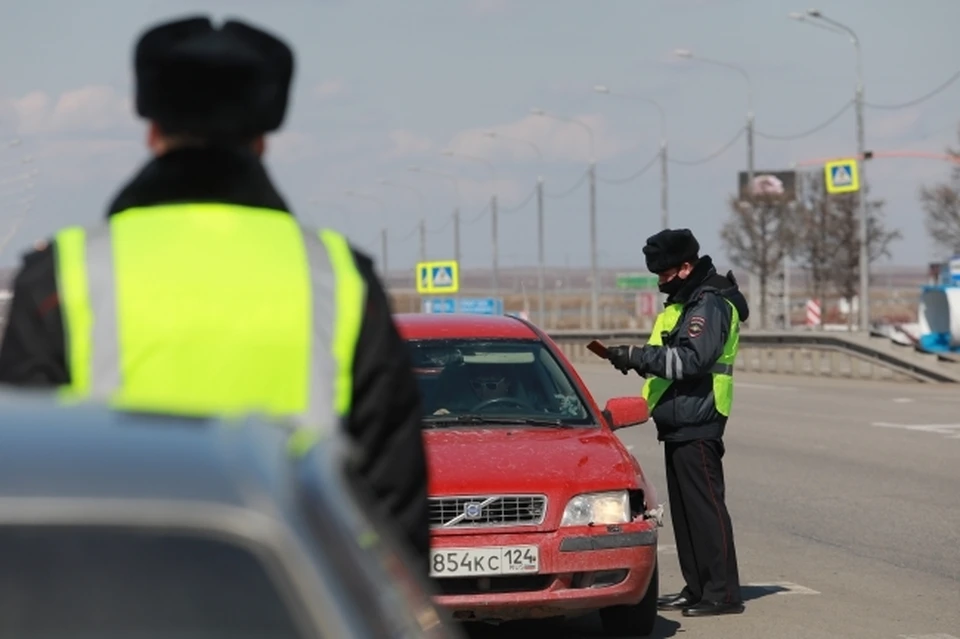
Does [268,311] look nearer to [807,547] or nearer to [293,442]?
[293,442]

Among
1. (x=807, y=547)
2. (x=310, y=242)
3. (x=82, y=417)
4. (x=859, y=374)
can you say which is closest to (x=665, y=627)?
(x=807, y=547)

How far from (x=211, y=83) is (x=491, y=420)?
21.7 ft

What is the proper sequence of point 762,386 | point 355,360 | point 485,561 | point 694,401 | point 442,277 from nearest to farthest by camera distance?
point 355,360
point 485,561
point 694,401
point 762,386
point 442,277

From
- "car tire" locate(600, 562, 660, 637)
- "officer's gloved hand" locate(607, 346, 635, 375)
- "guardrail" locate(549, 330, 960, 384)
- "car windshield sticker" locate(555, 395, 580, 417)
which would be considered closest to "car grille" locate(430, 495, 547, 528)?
"car tire" locate(600, 562, 660, 637)

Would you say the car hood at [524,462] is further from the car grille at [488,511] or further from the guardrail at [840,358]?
the guardrail at [840,358]

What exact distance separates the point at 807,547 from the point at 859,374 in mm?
27712

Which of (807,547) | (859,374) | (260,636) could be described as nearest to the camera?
(260,636)

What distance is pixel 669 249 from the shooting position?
10039 mm

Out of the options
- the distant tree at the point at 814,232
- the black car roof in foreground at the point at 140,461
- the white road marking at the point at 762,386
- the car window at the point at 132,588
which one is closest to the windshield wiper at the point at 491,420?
the black car roof in foreground at the point at 140,461

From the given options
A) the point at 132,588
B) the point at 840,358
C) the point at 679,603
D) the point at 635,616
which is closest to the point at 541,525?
the point at 635,616

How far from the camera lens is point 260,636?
6.50ft

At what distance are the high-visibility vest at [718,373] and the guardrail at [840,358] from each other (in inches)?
1095

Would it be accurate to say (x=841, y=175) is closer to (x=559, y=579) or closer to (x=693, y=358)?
(x=693, y=358)

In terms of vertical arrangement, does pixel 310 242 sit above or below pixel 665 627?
above
